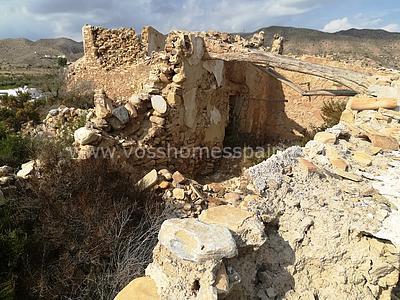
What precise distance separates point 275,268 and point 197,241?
811 millimetres

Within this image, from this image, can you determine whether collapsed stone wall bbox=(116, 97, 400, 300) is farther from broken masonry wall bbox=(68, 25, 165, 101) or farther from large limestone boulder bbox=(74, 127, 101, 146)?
broken masonry wall bbox=(68, 25, 165, 101)

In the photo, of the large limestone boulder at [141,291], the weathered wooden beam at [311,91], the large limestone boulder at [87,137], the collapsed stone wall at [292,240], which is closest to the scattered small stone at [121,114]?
the large limestone boulder at [87,137]

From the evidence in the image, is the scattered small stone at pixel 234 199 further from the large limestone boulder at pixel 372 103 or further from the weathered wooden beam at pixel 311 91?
the weathered wooden beam at pixel 311 91

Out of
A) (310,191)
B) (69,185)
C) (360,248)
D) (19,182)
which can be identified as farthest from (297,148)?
(19,182)

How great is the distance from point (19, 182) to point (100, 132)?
1.69m

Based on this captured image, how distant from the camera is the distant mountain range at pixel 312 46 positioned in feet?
113

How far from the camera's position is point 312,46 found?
134 feet

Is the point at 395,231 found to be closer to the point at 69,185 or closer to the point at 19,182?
the point at 69,185

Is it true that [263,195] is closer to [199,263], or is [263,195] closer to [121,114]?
[199,263]

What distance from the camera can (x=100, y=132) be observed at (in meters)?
5.49

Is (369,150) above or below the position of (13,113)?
above

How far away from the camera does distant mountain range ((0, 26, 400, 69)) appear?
113 feet

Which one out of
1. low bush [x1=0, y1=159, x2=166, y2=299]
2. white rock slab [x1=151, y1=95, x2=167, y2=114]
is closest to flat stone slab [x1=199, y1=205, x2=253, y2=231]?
low bush [x1=0, y1=159, x2=166, y2=299]

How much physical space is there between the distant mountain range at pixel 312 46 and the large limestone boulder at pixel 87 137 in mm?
16995
